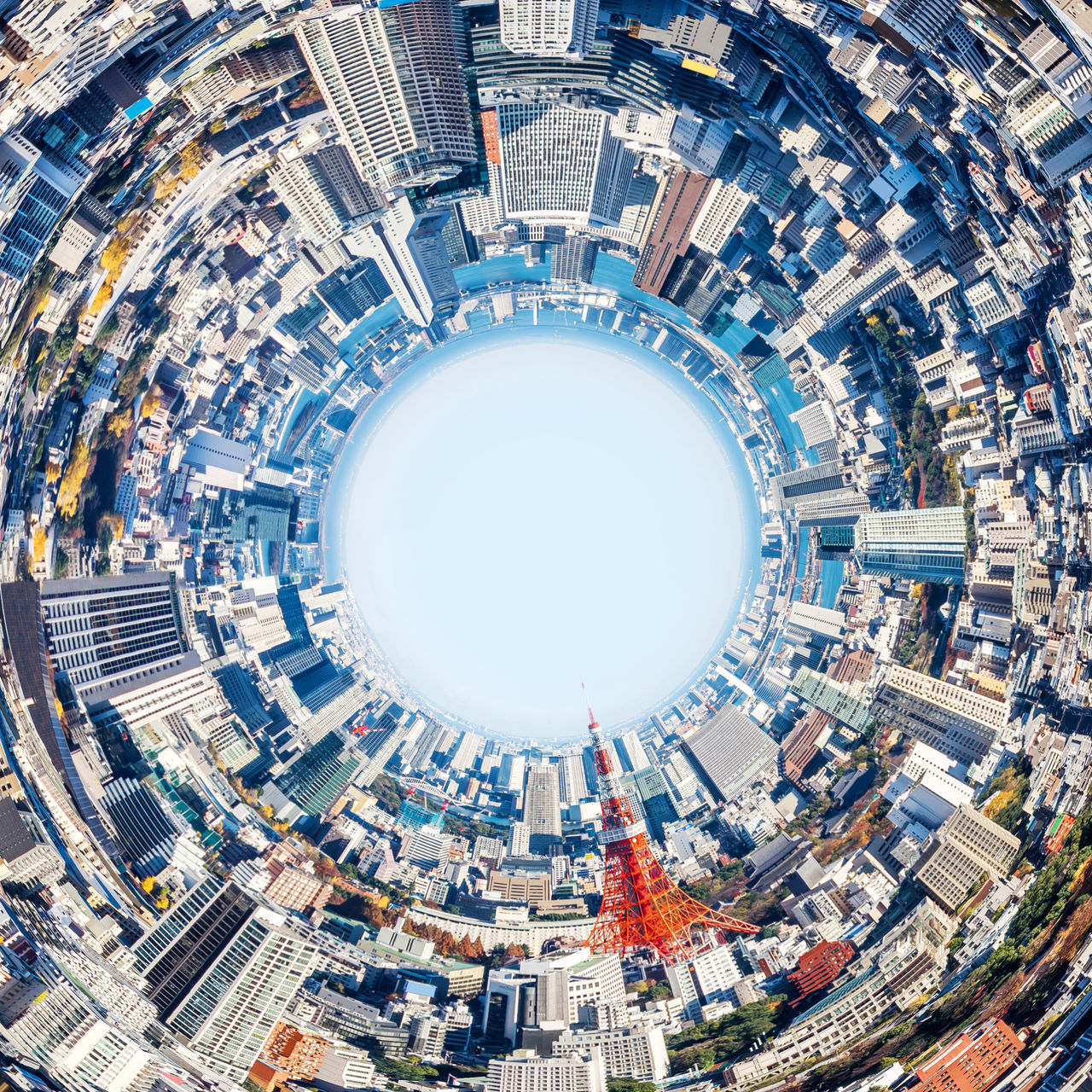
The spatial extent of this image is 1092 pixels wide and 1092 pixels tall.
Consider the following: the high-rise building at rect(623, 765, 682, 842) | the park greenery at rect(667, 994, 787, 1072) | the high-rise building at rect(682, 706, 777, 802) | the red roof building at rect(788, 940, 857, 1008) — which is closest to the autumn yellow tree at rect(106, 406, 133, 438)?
the high-rise building at rect(623, 765, 682, 842)

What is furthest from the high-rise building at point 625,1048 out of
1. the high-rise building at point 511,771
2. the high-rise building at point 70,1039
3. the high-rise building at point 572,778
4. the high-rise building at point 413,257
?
the high-rise building at point 413,257

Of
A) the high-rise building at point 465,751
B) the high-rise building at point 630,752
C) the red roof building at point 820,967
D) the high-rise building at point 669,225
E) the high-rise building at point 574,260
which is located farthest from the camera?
the high-rise building at point 630,752

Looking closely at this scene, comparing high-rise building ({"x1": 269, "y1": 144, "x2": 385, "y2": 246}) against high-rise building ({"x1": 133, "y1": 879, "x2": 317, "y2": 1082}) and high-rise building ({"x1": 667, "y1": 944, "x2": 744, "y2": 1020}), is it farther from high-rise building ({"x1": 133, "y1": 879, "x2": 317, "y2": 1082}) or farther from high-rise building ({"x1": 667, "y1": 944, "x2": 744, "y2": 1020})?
high-rise building ({"x1": 667, "y1": 944, "x2": 744, "y2": 1020})

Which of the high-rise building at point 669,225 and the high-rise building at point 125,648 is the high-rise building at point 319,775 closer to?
the high-rise building at point 125,648

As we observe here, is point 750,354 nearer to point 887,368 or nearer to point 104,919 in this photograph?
point 887,368

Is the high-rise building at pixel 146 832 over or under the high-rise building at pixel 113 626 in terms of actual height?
under

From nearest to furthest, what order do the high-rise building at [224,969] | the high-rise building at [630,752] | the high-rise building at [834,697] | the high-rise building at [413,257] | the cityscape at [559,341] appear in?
1. the cityscape at [559,341]
2. the high-rise building at [224,969]
3. the high-rise building at [413,257]
4. the high-rise building at [834,697]
5. the high-rise building at [630,752]

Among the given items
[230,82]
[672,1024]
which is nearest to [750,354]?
[230,82]

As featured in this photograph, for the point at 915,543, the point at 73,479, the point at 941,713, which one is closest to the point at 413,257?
the point at 73,479
